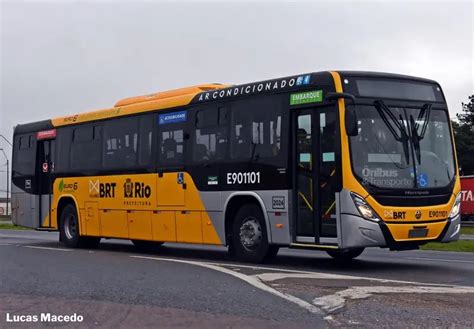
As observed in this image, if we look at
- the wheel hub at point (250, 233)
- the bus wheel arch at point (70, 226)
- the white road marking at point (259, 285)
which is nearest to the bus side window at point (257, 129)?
the wheel hub at point (250, 233)

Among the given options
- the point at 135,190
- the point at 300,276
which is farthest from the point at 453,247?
the point at 300,276

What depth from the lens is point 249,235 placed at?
13.5 m

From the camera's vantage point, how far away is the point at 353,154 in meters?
11.7

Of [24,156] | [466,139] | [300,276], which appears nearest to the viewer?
[300,276]

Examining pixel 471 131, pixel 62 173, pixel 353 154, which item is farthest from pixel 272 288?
pixel 471 131

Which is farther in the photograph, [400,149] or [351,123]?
[400,149]

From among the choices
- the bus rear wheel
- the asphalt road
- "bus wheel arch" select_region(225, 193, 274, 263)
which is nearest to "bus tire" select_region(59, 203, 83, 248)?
the bus rear wheel

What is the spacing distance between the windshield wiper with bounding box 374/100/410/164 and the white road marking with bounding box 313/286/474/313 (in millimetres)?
2955

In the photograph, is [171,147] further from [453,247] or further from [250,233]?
[453,247]

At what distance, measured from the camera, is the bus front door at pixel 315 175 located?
1198 centimetres

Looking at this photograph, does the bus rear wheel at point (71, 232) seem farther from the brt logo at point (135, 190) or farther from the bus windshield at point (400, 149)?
the bus windshield at point (400, 149)

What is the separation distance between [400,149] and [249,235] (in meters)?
3.25

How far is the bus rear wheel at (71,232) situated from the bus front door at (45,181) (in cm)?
66

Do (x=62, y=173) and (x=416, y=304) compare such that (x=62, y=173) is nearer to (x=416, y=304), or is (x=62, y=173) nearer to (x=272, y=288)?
(x=272, y=288)
